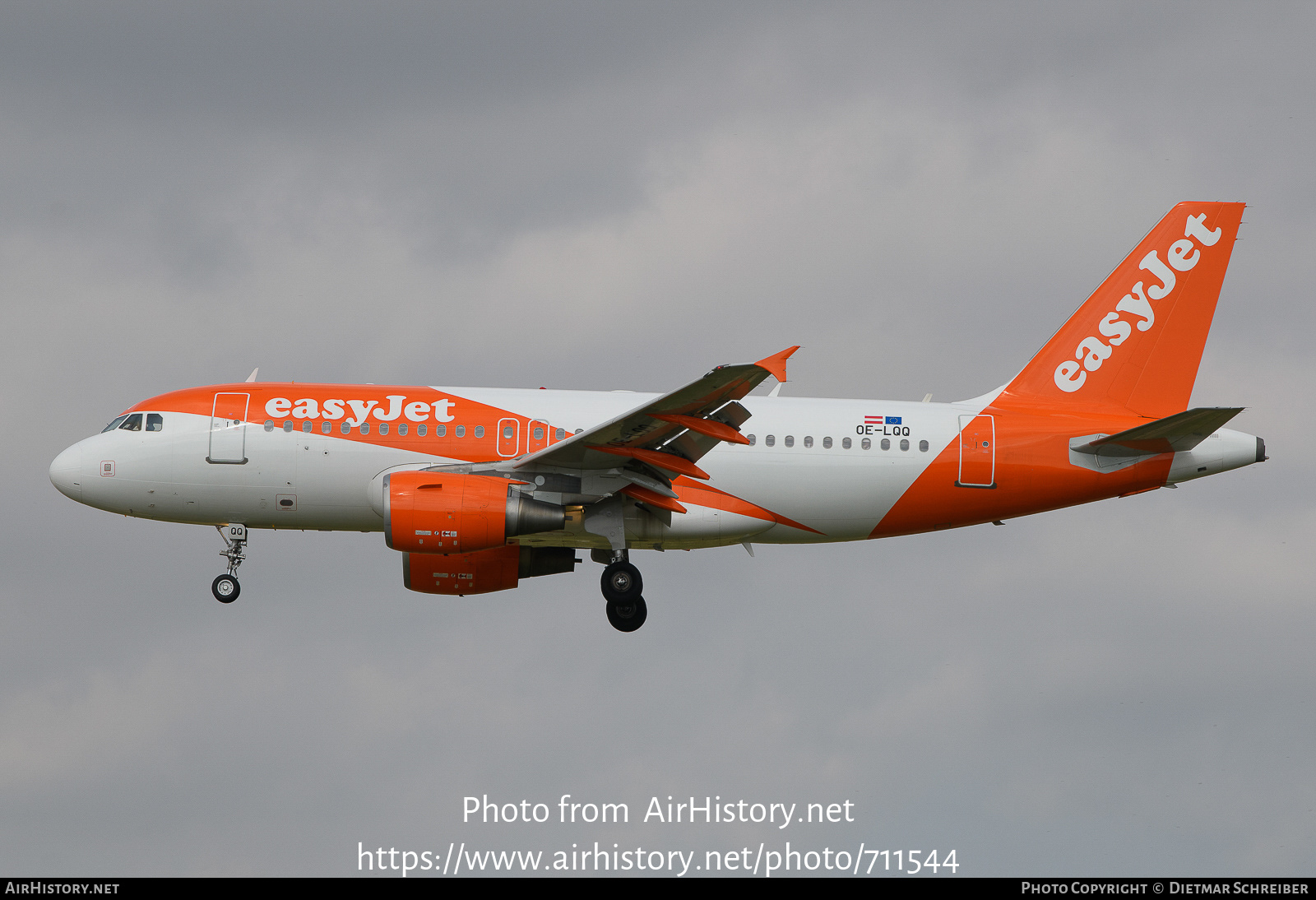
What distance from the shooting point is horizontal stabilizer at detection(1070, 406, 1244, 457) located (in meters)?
28.7

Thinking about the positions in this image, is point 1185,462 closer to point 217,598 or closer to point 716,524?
point 716,524

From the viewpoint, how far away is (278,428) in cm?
2994

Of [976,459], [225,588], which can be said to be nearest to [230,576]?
[225,588]

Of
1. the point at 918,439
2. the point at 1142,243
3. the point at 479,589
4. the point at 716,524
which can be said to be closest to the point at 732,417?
the point at 716,524

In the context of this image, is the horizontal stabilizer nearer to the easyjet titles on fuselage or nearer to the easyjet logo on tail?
the easyjet logo on tail

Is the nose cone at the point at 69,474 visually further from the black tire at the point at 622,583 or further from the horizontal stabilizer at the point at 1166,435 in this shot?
the horizontal stabilizer at the point at 1166,435

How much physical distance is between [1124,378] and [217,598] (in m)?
20.9

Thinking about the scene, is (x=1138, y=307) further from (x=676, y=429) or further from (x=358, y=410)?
(x=358, y=410)

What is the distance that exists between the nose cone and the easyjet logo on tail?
21773 millimetres

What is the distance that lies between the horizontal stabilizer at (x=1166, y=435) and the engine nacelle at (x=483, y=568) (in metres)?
11.8

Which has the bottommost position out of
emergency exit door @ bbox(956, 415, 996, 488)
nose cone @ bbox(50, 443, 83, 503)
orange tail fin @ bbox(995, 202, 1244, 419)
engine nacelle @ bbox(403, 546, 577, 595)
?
engine nacelle @ bbox(403, 546, 577, 595)

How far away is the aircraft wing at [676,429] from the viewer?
25.2 metres

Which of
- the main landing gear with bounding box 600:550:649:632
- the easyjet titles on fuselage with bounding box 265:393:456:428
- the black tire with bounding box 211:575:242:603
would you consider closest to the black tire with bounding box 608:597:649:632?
the main landing gear with bounding box 600:550:649:632

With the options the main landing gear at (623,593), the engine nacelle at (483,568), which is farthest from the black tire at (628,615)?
the engine nacelle at (483,568)
